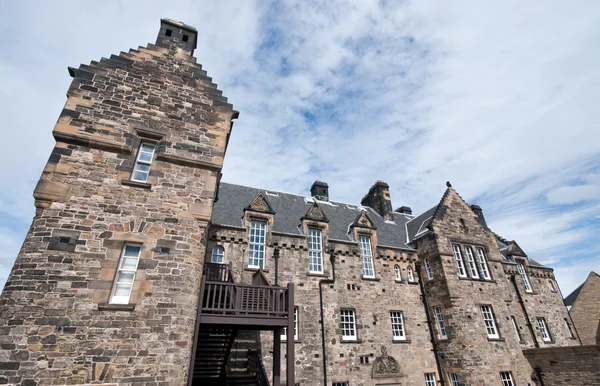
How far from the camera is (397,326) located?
16.9m

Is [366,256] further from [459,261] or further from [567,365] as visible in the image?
[567,365]

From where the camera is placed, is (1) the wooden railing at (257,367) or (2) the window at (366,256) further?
(2) the window at (366,256)

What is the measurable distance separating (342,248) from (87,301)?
42.4 feet

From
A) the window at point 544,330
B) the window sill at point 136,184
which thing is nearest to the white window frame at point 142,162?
the window sill at point 136,184

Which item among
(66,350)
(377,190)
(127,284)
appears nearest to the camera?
(66,350)

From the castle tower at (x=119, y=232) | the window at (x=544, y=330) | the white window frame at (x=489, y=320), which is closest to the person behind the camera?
the castle tower at (x=119, y=232)

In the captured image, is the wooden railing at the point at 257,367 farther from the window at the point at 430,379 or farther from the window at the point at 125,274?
the window at the point at 430,379

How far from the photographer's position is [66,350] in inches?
282

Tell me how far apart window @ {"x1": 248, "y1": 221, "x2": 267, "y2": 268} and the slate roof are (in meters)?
0.75

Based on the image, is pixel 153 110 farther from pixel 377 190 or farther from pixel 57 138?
pixel 377 190

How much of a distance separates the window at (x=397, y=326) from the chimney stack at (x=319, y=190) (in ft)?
31.9

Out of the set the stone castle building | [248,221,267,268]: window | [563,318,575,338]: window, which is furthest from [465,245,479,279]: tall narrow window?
[248,221,267,268]: window

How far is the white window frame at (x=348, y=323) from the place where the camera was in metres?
15.4

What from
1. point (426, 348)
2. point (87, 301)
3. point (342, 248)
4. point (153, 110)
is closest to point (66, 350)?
point (87, 301)
